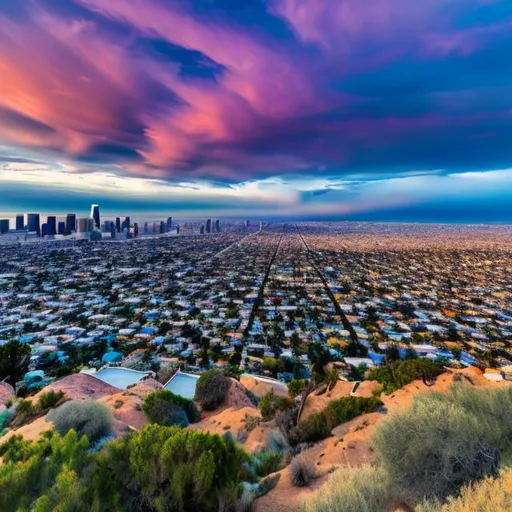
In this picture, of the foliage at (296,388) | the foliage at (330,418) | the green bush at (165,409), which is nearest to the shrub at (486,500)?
the foliage at (330,418)

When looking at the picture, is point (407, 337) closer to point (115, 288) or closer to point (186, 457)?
point (186, 457)

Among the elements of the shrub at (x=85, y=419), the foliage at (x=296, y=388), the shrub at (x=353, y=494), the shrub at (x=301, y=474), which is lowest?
the foliage at (x=296, y=388)

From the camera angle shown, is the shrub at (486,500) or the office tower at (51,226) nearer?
the shrub at (486,500)

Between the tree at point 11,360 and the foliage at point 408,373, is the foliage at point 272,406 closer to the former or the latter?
the foliage at point 408,373

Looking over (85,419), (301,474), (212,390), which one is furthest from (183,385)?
(301,474)

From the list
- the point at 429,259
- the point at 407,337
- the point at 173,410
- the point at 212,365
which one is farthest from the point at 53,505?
the point at 429,259

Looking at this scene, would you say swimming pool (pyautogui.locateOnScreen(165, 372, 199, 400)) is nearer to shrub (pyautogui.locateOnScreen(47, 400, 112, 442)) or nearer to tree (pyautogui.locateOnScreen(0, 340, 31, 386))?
shrub (pyautogui.locateOnScreen(47, 400, 112, 442))
